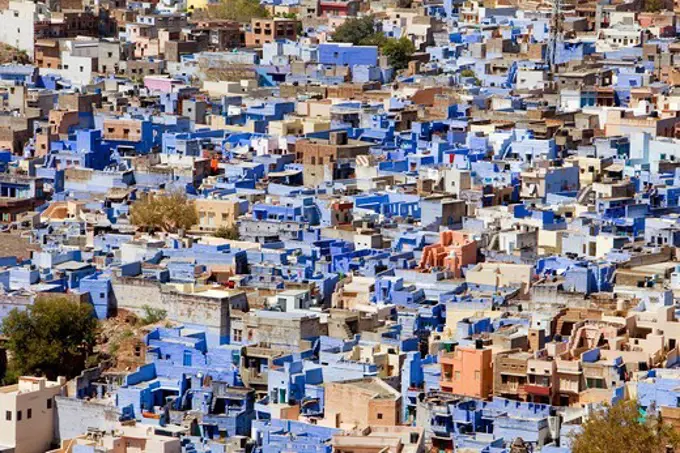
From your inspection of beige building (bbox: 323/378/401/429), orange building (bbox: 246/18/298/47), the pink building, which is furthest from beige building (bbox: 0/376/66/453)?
orange building (bbox: 246/18/298/47)

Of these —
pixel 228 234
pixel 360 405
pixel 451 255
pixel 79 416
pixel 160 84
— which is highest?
pixel 160 84

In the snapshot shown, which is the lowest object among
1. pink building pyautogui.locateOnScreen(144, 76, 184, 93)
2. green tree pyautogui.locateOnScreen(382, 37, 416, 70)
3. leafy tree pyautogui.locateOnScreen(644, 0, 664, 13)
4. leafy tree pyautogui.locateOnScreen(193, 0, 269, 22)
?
pink building pyautogui.locateOnScreen(144, 76, 184, 93)

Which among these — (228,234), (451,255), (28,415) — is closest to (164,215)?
(228,234)

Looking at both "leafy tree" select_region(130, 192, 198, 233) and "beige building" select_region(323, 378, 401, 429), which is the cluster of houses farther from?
"leafy tree" select_region(130, 192, 198, 233)

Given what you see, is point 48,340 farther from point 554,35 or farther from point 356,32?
point 356,32

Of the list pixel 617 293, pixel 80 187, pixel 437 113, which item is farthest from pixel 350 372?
pixel 437 113

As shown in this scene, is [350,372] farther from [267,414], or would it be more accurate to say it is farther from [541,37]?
[541,37]

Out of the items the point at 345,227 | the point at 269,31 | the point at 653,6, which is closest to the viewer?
the point at 345,227
